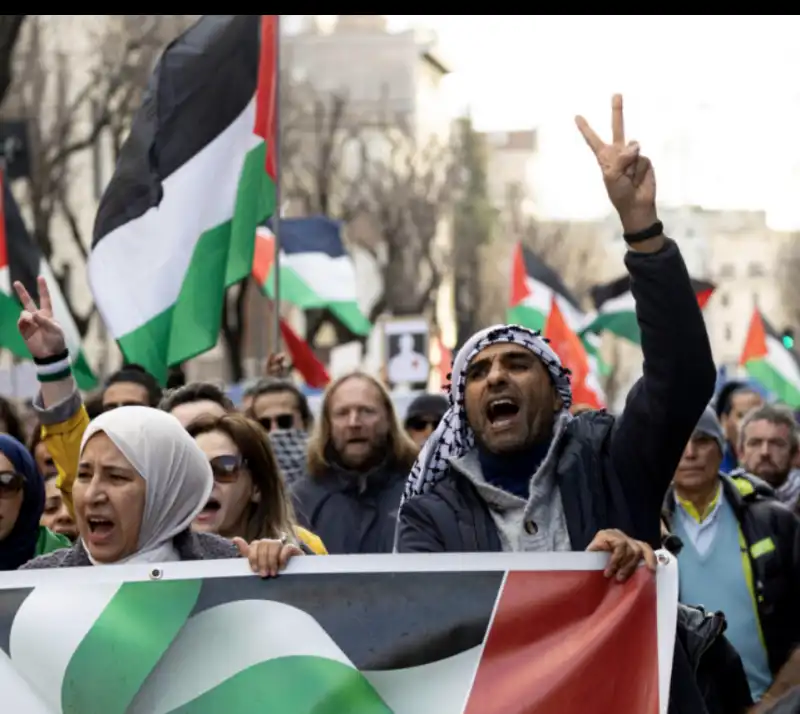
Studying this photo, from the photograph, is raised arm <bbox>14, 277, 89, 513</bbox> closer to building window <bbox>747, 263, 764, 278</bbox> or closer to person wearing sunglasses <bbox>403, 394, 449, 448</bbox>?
person wearing sunglasses <bbox>403, 394, 449, 448</bbox>

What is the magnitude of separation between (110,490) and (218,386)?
317 centimetres

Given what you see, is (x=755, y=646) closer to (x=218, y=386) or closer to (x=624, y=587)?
(x=218, y=386)

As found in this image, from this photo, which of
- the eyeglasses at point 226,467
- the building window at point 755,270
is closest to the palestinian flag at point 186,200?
the eyeglasses at point 226,467

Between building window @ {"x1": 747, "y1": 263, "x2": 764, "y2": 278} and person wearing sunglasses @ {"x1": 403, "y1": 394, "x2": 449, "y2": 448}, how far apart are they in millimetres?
149288

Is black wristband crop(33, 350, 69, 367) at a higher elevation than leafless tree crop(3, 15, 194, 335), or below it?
below

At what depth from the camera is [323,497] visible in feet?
28.5

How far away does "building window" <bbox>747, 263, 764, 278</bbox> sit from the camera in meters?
159

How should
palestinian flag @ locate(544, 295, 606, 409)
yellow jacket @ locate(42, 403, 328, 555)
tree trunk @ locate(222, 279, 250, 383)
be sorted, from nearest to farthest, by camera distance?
yellow jacket @ locate(42, 403, 328, 555) < palestinian flag @ locate(544, 295, 606, 409) < tree trunk @ locate(222, 279, 250, 383)

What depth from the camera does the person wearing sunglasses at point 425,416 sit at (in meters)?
11.5

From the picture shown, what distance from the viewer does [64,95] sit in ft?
132

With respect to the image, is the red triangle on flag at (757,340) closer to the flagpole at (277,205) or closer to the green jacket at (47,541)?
the flagpole at (277,205)

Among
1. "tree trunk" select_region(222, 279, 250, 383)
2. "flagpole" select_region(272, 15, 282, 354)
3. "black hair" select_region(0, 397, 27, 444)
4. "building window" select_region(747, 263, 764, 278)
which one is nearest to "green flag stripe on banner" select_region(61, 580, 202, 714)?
"black hair" select_region(0, 397, 27, 444)

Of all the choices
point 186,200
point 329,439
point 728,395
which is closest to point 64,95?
point 728,395

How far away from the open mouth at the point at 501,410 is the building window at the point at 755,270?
155 metres
